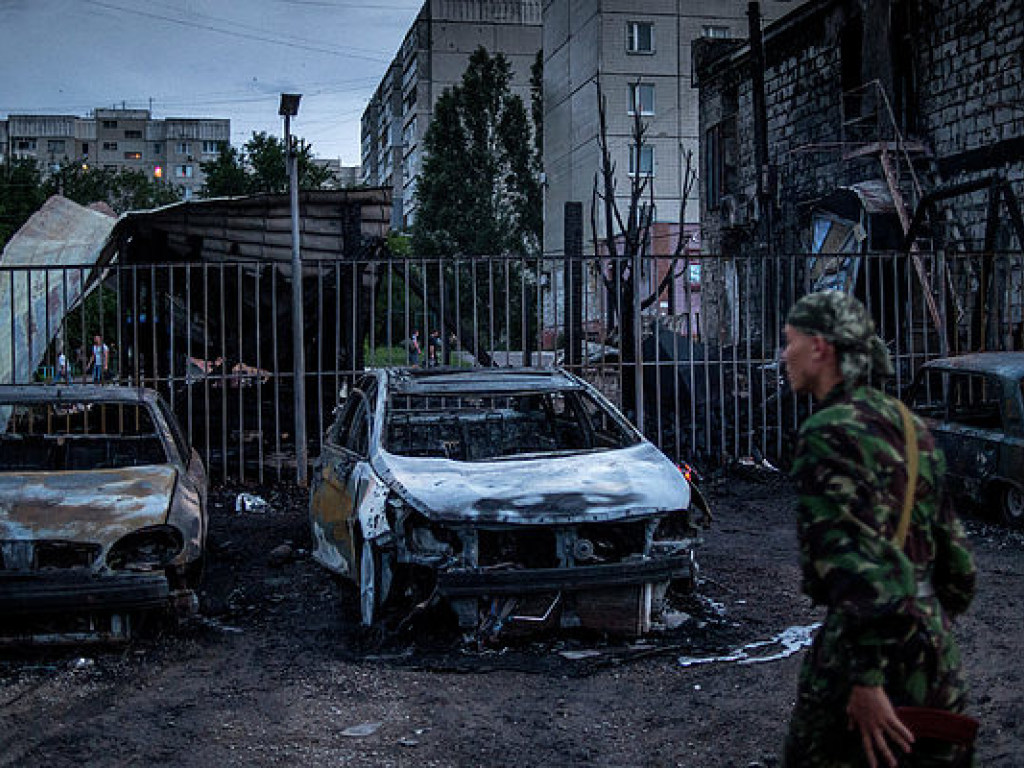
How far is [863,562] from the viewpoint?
2479mm

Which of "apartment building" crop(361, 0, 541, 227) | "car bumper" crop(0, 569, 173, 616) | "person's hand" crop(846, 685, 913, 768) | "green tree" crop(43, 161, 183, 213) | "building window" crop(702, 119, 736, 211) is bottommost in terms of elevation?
"car bumper" crop(0, 569, 173, 616)

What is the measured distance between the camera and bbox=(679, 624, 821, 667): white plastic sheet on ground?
5801 mm

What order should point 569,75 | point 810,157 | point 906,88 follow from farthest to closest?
point 569,75, point 810,157, point 906,88

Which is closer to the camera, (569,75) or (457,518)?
(457,518)

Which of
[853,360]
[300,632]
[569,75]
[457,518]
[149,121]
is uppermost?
[149,121]

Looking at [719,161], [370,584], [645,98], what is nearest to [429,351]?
[370,584]

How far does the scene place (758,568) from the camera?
325 inches

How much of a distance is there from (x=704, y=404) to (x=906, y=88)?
26.9 ft

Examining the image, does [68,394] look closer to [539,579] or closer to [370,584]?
[370,584]

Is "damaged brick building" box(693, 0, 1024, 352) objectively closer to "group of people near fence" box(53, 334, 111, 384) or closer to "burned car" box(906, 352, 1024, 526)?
"burned car" box(906, 352, 1024, 526)

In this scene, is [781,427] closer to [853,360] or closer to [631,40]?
[853,360]

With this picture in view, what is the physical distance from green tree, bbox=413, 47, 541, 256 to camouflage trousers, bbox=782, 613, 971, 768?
151 feet

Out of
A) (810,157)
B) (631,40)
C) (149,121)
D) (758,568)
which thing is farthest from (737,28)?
(149,121)

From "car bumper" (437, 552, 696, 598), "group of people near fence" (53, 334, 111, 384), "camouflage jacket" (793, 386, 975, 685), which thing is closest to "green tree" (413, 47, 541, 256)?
"group of people near fence" (53, 334, 111, 384)
